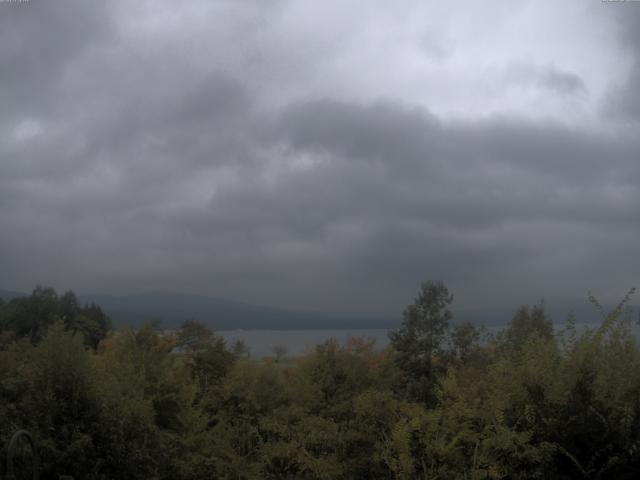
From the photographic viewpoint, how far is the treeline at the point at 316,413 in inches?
297

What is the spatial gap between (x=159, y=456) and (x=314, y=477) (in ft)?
7.60

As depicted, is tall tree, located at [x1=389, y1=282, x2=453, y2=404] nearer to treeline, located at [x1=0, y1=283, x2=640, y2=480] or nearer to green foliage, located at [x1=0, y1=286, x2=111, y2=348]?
treeline, located at [x1=0, y1=283, x2=640, y2=480]

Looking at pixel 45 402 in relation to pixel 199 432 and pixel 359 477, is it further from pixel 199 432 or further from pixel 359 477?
pixel 359 477

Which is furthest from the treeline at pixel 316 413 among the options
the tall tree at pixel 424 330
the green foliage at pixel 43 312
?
the green foliage at pixel 43 312

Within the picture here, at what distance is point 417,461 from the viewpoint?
8547 millimetres

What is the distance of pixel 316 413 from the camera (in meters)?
10.8

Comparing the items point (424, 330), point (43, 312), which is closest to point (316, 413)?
point (424, 330)

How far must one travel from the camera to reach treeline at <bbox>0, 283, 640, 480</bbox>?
7543 millimetres

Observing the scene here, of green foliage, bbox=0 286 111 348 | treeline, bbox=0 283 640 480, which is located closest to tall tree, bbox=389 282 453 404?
treeline, bbox=0 283 640 480

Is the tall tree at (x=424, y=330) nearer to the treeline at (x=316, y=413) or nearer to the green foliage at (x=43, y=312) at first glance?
the treeline at (x=316, y=413)

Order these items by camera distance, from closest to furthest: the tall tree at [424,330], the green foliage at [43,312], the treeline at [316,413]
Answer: the treeline at [316,413], the tall tree at [424,330], the green foliage at [43,312]

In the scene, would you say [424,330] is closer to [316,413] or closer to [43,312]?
[316,413]

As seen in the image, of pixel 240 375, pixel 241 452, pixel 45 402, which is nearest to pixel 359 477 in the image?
pixel 241 452

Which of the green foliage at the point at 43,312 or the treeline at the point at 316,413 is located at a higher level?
the green foliage at the point at 43,312
